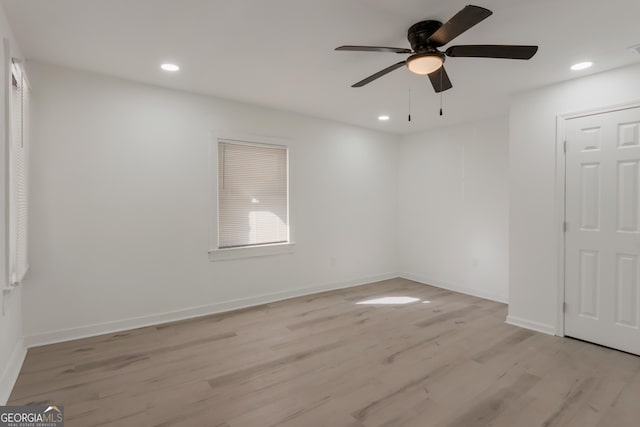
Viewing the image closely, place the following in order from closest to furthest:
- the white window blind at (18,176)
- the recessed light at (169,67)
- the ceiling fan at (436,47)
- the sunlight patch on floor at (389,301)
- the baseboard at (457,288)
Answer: the ceiling fan at (436,47) < the white window blind at (18,176) < the recessed light at (169,67) < the sunlight patch on floor at (389,301) < the baseboard at (457,288)

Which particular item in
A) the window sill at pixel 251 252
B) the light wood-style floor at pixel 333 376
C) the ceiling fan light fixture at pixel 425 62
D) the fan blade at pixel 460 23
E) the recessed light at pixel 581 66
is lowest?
the light wood-style floor at pixel 333 376

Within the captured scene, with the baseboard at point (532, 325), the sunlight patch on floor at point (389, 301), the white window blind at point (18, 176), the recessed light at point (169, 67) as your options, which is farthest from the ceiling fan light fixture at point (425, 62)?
the sunlight patch on floor at point (389, 301)

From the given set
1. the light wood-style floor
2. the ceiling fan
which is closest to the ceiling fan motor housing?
the ceiling fan

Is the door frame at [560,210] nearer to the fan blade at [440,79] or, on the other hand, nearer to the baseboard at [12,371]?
the fan blade at [440,79]

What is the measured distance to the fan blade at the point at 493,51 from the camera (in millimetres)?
2012

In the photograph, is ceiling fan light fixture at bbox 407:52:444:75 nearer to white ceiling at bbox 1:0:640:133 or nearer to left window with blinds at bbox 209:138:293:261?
white ceiling at bbox 1:0:640:133

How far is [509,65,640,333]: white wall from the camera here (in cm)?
329

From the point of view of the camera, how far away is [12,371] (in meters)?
2.41

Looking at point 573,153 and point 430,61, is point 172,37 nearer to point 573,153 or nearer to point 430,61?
point 430,61

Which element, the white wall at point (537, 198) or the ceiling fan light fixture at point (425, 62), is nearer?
the ceiling fan light fixture at point (425, 62)

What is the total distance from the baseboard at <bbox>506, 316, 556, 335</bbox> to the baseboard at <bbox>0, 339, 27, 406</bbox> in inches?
176

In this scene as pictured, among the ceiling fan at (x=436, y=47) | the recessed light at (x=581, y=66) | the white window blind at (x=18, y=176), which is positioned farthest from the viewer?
the recessed light at (x=581, y=66)

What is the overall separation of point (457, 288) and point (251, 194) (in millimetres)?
3419

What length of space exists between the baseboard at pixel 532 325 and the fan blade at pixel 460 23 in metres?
3.05
